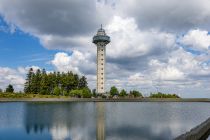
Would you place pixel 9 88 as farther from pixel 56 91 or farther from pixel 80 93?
pixel 80 93

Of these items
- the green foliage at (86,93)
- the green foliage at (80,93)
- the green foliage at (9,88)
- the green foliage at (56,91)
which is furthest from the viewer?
the green foliage at (86,93)

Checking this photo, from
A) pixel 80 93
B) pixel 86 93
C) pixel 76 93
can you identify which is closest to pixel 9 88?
pixel 76 93

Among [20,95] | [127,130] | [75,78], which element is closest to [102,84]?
[75,78]

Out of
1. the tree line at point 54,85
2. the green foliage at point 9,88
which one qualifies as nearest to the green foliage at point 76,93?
the tree line at point 54,85

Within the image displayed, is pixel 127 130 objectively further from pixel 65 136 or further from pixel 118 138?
pixel 65 136

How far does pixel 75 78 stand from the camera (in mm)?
193750

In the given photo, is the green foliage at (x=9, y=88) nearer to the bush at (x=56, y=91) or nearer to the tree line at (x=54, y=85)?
the tree line at (x=54, y=85)

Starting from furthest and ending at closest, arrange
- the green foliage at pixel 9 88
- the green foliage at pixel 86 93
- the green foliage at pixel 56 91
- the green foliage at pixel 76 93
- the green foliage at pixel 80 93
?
1. the green foliage at pixel 86 93
2. the green foliage at pixel 9 88
3. the green foliage at pixel 80 93
4. the green foliage at pixel 76 93
5. the green foliage at pixel 56 91

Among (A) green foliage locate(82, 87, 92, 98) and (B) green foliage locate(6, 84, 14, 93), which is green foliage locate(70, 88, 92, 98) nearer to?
(A) green foliage locate(82, 87, 92, 98)

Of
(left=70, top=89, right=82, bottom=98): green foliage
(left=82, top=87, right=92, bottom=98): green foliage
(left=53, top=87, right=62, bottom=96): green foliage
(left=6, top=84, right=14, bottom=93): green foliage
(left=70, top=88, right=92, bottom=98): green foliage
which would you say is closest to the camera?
(left=53, top=87, right=62, bottom=96): green foliage

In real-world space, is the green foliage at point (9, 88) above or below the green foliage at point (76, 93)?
above

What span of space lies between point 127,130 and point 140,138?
6.13 m

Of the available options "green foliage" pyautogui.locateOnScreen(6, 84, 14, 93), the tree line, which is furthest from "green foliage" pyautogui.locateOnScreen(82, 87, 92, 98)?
"green foliage" pyautogui.locateOnScreen(6, 84, 14, 93)

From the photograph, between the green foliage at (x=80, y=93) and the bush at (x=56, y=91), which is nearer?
the bush at (x=56, y=91)
